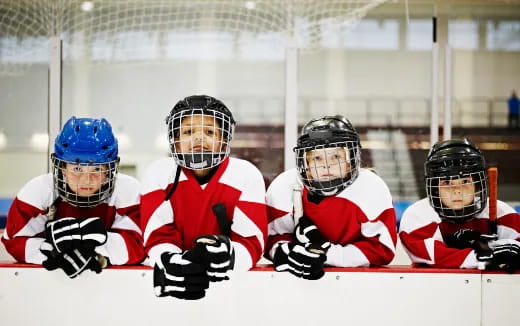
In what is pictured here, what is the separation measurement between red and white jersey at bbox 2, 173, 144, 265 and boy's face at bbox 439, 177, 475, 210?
32.3 inches

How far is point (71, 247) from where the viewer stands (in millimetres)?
1343

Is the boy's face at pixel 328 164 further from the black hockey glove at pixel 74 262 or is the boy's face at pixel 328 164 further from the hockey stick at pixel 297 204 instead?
the black hockey glove at pixel 74 262

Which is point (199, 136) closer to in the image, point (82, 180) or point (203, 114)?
point (203, 114)

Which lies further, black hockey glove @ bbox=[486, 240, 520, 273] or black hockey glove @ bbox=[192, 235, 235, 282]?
black hockey glove @ bbox=[486, 240, 520, 273]

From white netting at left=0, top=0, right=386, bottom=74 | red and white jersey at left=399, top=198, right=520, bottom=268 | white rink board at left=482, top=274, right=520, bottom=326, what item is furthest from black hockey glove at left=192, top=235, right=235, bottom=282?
white netting at left=0, top=0, right=386, bottom=74

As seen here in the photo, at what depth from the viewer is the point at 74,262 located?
4.40ft

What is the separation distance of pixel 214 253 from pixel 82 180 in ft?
1.51

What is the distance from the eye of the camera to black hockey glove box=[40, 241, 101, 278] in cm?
134

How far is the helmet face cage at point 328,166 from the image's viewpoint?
Answer: 1.43 metres

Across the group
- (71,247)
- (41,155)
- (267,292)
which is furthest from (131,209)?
(41,155)

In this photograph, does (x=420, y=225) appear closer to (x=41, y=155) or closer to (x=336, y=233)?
(x=336, y=233)

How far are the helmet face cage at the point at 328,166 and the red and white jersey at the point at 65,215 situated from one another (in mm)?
479

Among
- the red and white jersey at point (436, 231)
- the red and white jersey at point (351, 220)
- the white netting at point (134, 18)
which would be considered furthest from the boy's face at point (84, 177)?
the white netting at point (134, 18)

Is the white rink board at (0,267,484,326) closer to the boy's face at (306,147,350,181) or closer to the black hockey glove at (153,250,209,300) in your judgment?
the black hockey glove at (153,250,209,300)
